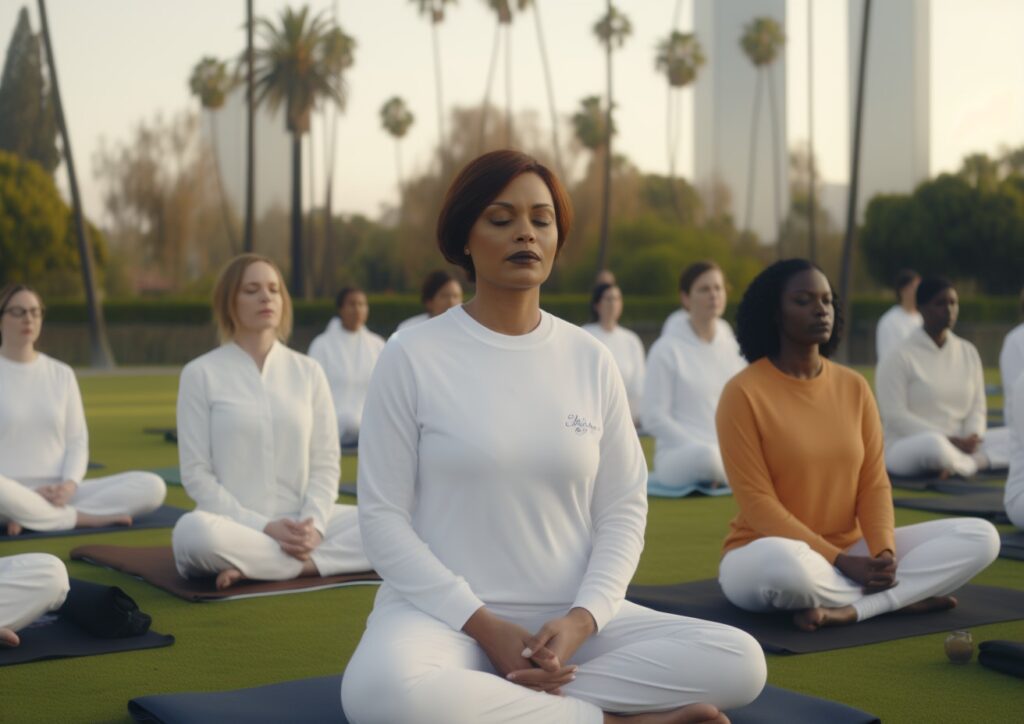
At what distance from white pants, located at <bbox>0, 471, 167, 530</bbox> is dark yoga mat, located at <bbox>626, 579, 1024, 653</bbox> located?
10.4ft

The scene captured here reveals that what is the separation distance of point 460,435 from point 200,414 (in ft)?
8.99

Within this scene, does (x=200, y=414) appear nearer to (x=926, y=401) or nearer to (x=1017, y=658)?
(x=1017, y=658)

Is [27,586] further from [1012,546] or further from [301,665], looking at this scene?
[1012,546]

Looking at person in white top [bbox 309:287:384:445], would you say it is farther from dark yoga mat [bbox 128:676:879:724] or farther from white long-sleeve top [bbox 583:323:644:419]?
dark yoga mat [bbox 128:676:879:724]

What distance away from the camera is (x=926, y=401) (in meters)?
9.23

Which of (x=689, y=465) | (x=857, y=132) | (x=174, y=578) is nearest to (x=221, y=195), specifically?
(x=857, y=132)

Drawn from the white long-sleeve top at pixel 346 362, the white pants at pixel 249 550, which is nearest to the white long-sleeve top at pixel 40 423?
the white pants at pixel 249 550

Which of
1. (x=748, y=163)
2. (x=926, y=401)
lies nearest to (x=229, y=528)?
(x=926, y=401)

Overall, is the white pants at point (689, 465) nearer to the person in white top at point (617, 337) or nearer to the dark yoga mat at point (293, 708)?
the person in white top at point (617, 337)

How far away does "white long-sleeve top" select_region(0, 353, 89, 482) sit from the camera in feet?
22.9

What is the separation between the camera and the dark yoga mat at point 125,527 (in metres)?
6.83

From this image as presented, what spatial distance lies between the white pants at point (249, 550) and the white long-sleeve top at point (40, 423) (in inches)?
70.4

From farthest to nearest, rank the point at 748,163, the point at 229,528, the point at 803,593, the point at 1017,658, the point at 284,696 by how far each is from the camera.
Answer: the point at 748,163, the point at 229,528, the point at 803,593, the point at 1017,658, the point at 284,696

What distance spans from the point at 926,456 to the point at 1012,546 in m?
2.76
